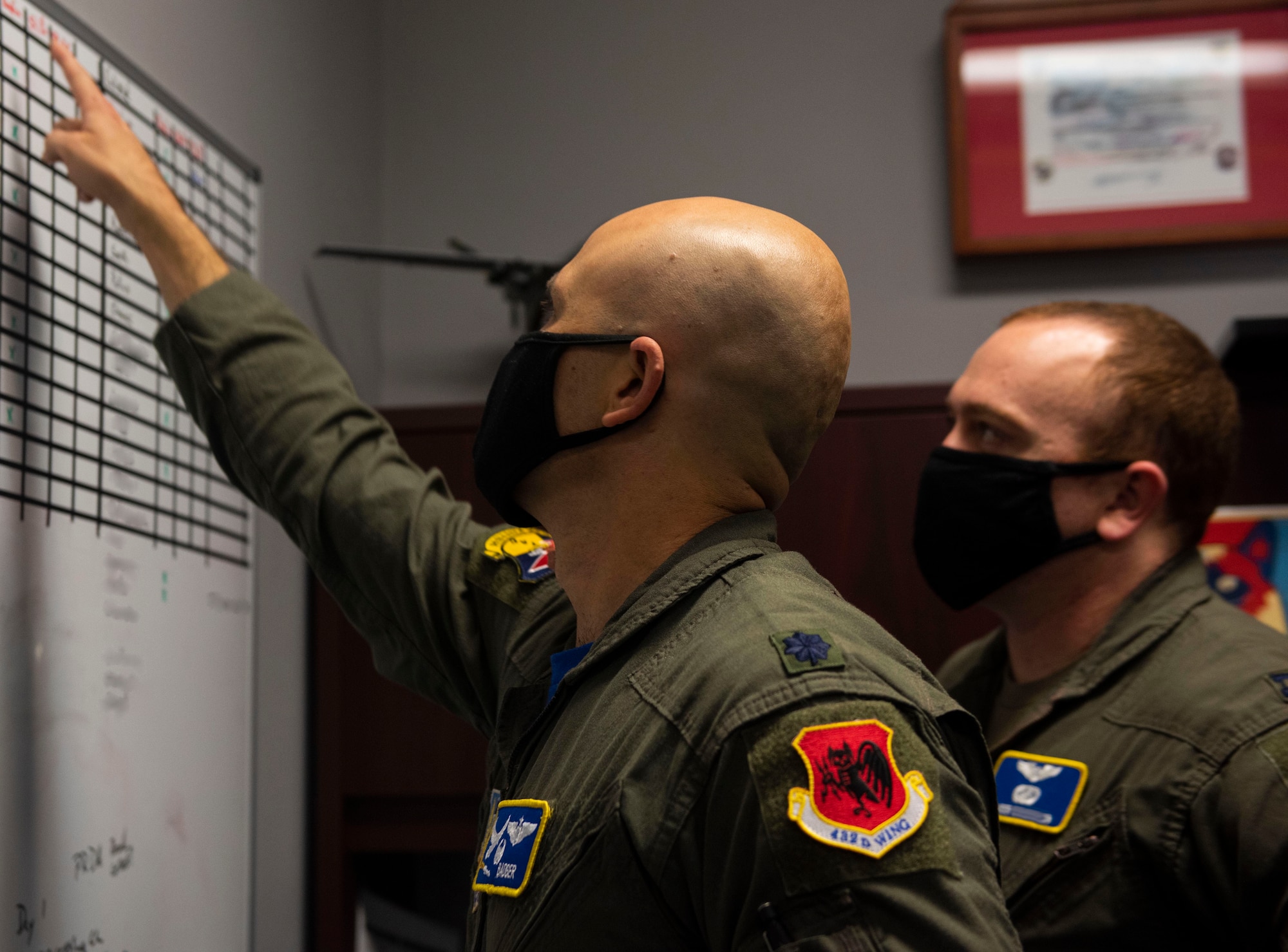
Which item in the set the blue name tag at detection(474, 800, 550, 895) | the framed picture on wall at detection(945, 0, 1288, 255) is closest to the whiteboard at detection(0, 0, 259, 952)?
the blue name tag at detection(474, 800, 550, 895)

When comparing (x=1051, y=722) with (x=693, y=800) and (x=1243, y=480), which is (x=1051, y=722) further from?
(x=1243, y=480)

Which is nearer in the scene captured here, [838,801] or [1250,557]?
[838,801]

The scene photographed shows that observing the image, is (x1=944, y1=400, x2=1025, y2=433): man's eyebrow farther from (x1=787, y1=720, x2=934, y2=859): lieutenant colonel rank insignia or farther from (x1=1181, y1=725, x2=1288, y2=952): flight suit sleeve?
(x1=787, y1=720, x2=934, y2=859): lieutenant colonel rank insignia

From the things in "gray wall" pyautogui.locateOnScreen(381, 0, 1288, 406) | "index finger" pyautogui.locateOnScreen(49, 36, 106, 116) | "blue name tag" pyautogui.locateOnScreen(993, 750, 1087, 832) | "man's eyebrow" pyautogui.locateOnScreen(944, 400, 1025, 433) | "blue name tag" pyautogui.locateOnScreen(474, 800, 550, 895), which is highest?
"gray wall" pyautogui.locateOnScreen(381, 0, 1288, 406)

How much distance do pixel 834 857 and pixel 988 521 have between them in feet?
2.83

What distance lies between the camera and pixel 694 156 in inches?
92.7

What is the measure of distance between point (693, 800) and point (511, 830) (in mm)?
177

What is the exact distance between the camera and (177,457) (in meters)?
1.49

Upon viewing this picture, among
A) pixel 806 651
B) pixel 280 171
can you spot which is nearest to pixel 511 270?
pixel 280 171

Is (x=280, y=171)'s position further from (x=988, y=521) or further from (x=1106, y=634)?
(x=1106, y=634)

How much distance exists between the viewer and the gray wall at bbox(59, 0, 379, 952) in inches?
63.4

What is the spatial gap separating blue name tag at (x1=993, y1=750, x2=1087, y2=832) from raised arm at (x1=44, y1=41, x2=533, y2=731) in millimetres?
602

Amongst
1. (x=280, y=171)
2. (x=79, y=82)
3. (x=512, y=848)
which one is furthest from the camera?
(x=280, y=171)

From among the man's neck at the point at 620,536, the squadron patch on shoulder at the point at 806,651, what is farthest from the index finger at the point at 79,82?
the squadron patch on shoulder at the point at 806,651
